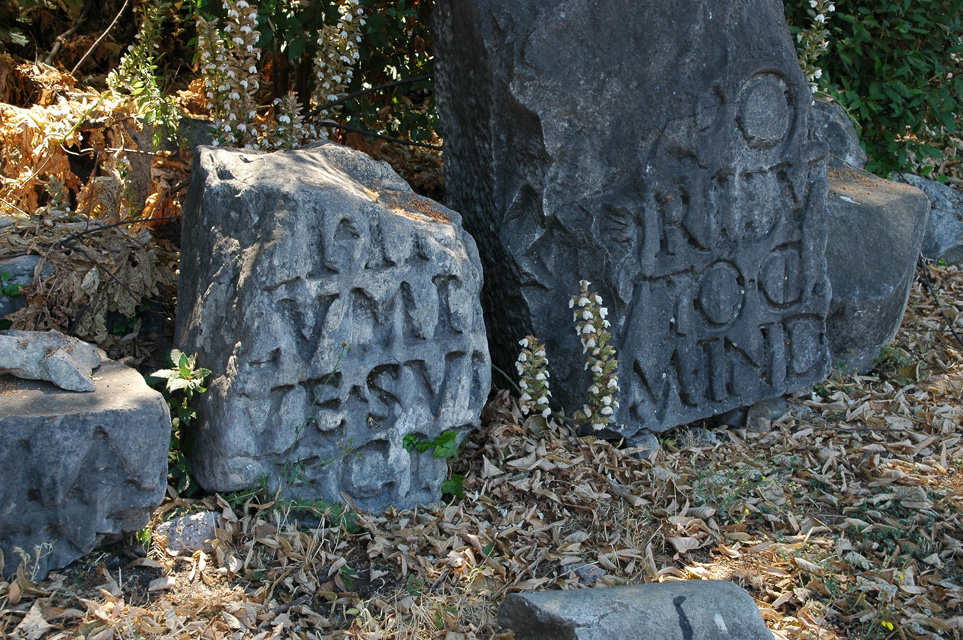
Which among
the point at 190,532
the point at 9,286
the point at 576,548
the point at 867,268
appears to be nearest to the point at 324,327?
the point at 190,532

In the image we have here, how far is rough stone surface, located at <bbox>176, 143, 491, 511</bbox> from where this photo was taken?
2670 millimetres

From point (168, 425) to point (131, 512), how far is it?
280 mm

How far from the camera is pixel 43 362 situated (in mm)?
2494

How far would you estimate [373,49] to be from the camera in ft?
14.7

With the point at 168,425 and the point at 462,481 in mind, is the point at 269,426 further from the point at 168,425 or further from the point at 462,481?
the point at 462,481

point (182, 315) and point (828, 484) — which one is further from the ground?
point (182, 315)

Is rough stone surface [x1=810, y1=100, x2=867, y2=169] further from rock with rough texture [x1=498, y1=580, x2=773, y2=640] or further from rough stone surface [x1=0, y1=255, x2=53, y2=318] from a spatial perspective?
rough stone surface [x1=0, y1=255, x2=53, y2=318]

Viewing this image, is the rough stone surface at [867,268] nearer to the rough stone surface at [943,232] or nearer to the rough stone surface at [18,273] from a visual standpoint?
the rough stone surface at [943,232]

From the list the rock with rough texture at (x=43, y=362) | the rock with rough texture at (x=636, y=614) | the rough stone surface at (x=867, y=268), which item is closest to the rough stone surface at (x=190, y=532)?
the rock with rough texture at (x=43, y=362)

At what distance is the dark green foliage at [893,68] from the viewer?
518cm

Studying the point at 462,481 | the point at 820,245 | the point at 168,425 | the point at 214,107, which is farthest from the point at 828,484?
the point at 214,107

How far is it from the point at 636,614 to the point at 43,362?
185 cm

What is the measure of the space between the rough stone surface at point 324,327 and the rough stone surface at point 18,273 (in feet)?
3.05

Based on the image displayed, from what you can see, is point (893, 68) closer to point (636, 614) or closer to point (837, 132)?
point (837, 132)
